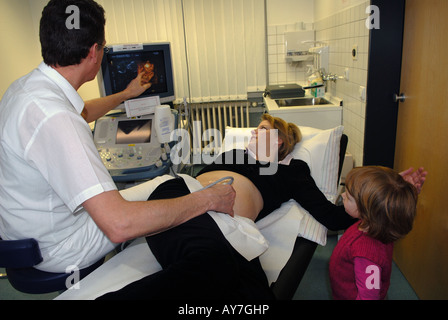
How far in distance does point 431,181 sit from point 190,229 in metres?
1.21

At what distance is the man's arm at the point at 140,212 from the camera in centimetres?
98

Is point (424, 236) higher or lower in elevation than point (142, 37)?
lower

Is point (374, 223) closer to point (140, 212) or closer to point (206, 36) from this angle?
point (140, 212)

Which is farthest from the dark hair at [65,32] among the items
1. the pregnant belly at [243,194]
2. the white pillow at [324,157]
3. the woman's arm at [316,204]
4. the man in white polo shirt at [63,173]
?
the white pillow at [324,157]

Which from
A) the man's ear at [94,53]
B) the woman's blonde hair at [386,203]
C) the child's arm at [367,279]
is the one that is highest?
the man's ear at [94,53]

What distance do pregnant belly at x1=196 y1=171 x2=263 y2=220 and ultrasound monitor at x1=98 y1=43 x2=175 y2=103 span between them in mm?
960

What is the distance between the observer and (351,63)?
2482mm

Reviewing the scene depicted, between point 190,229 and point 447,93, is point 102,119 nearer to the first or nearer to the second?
point 190,229

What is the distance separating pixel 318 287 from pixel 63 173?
1.59 meters

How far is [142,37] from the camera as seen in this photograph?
378 centimetres

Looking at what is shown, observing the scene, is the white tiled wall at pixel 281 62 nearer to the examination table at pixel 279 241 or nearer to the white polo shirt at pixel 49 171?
the examination table at pixel 279 241

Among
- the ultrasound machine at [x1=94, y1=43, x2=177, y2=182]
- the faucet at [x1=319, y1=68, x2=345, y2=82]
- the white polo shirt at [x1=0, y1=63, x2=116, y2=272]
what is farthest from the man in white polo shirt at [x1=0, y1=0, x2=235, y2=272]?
the faucet at [x1=319, y1=68, x2=345, y2=82]

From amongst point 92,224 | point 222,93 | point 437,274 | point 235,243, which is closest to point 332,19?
point 222,93
